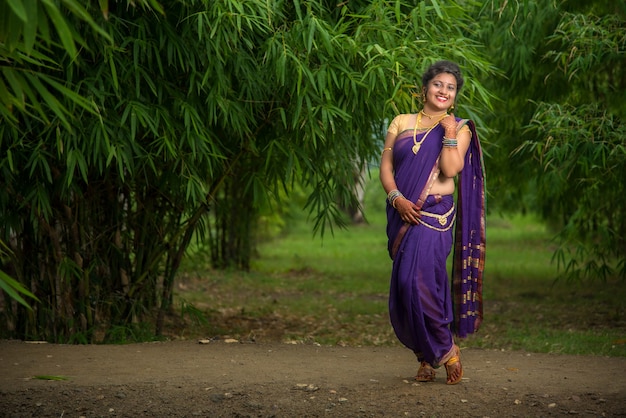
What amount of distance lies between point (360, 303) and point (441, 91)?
6.34m

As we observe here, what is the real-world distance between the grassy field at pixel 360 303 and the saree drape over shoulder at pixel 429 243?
8.92 feet

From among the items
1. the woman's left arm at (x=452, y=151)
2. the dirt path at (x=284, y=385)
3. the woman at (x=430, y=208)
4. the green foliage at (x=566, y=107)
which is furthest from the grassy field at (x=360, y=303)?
the woman's left arm at (x=452, y=151)

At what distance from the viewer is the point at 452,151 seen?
4.68 metres

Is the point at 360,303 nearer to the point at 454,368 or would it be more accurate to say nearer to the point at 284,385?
the point at 284,385

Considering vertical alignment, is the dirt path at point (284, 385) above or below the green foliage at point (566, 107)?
below

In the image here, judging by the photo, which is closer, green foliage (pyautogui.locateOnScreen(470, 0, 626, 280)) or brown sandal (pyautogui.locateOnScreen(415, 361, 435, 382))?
brown sandal (pyautogui.locateOnScreen(415, 361, 435, 382))

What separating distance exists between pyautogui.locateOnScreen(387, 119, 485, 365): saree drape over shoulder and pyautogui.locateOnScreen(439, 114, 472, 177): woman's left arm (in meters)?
0.06

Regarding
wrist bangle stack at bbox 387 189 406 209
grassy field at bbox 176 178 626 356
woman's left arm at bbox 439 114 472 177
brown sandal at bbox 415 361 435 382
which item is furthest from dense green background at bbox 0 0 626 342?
brown sandal at bbox 415 361 435 382

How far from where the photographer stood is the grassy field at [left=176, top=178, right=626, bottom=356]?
8188 mm

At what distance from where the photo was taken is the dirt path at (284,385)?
460 cm

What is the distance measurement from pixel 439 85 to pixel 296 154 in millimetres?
1909

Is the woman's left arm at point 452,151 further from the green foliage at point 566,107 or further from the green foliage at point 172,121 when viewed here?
the green foliage at point 566,107

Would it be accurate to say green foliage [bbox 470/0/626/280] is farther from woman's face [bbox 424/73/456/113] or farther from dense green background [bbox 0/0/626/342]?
woman's face [bbox 424/73/456/113]

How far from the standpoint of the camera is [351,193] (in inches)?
278
